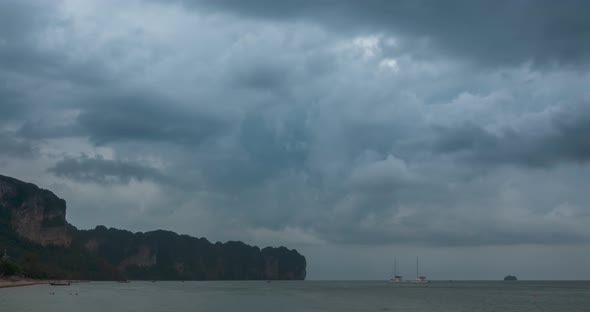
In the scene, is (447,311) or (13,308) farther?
(447,311)

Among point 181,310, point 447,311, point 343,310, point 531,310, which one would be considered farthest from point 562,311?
point 181,310

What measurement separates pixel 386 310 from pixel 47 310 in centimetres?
5748

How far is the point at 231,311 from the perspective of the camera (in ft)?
355

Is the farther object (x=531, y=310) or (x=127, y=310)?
(x=531, y=310)

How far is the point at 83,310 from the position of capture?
338 ft

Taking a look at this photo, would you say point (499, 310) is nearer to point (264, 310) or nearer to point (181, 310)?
point (264, 310)

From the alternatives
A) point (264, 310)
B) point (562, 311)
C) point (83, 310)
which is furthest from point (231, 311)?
point (562, 311)

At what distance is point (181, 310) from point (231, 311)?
28.2 ft

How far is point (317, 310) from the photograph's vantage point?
114 metres

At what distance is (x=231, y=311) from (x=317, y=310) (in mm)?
16007

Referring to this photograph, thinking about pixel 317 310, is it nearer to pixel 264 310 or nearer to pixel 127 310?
pixel 264 310

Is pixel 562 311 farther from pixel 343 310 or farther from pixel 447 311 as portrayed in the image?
pixel 343 310

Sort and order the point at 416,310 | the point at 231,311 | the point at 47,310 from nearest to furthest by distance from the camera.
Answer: the point at 47,310
the point at 231,311
the point at 416,310

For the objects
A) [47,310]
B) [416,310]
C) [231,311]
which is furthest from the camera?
[416,310]
